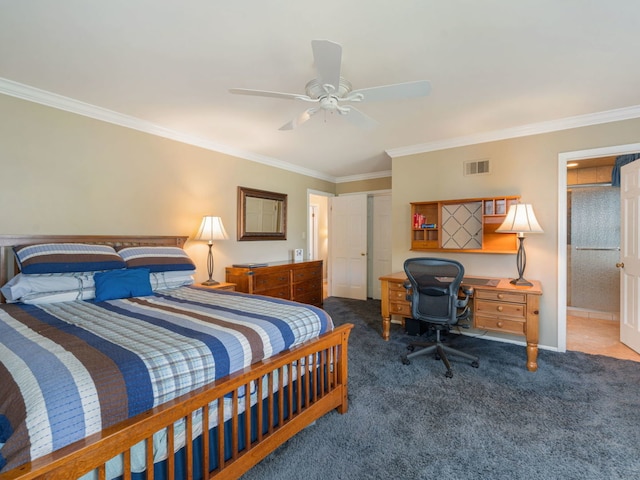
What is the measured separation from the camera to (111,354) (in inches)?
50.0

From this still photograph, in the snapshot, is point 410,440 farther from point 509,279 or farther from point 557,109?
point 557,109

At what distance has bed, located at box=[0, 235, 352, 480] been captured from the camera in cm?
97

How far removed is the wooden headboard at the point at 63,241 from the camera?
2.42 meters

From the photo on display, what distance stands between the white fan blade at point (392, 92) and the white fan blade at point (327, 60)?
17 cm

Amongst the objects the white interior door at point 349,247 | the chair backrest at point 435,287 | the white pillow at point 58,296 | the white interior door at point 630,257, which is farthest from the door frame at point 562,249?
the white pillow at point 58,296

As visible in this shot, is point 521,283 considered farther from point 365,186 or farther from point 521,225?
point 365,186

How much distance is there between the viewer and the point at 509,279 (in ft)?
11.5

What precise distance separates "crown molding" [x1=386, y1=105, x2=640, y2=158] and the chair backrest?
1.81m

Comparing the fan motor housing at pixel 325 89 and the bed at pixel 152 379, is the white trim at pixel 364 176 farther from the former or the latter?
the bed at pixel 152 379

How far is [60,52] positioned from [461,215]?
13.4 ft

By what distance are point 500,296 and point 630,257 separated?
1559mm

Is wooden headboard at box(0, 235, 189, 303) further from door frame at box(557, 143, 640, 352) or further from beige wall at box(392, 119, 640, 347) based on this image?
door frame at box(557, 143, 640, 352)

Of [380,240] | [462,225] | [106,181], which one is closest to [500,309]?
[462,225]

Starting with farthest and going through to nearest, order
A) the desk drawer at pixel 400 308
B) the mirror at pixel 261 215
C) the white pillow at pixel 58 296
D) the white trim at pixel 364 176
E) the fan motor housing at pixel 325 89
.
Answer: the white trim at pixel 364 176
the mirror at pixel 261 215
the desk drawer at pixel 400 308
the white pillow at pixel 58 296
the fan motor housing at pixel 325 89
